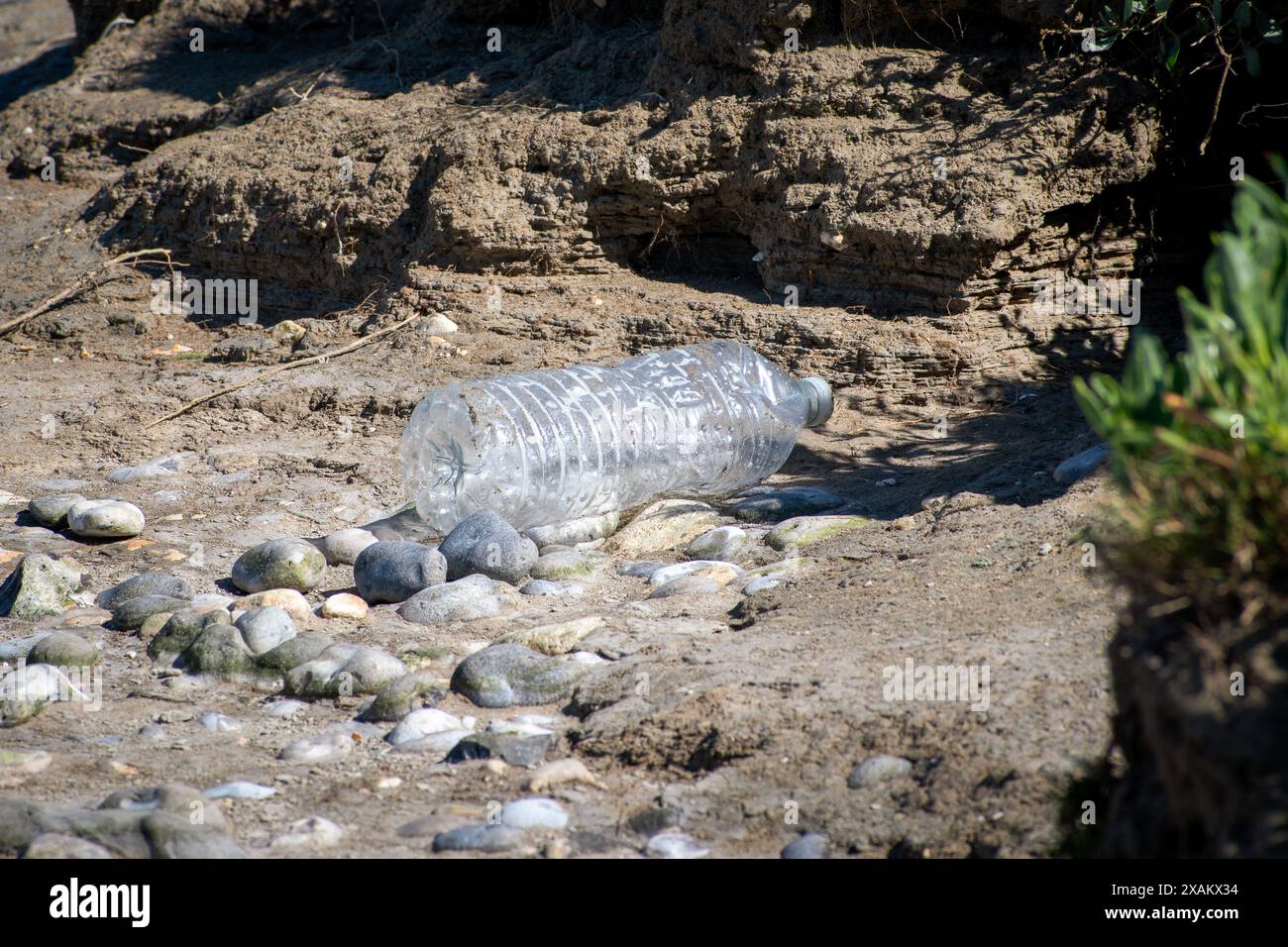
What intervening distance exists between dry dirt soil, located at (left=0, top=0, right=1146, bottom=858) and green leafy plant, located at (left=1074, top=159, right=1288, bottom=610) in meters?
0.28

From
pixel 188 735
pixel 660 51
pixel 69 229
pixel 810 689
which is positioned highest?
pixel 660 51

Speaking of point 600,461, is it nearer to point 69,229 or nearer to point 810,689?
point 810,689

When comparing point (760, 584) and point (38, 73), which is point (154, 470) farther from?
point (38, 73)

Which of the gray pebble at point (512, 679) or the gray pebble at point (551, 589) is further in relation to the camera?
the gray pebble at point (551, 589)

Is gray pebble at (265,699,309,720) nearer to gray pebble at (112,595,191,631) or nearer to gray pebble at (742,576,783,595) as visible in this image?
gray pebble at (112,595,191,631)

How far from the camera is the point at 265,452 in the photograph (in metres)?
5.19

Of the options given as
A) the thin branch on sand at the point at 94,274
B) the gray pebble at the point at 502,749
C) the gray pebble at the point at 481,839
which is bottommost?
the gray pebble at the point at 502,749

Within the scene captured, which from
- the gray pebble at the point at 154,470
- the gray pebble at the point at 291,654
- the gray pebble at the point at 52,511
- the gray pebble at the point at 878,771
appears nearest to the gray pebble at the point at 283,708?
the gray pebble at the point at 291,654

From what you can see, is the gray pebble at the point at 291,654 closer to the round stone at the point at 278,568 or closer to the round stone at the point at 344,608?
the round stone at the point at 344,608

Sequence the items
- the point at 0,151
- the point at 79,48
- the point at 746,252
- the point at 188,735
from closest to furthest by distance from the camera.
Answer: the point at 188,735
the point at 746,252
the point at 0,151
the point at 79,48

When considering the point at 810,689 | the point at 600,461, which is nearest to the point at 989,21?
the point at 600,461

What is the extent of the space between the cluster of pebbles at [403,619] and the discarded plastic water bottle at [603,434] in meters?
0.31

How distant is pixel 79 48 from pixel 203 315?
4.98 metres

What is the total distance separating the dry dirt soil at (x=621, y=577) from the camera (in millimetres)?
2447
